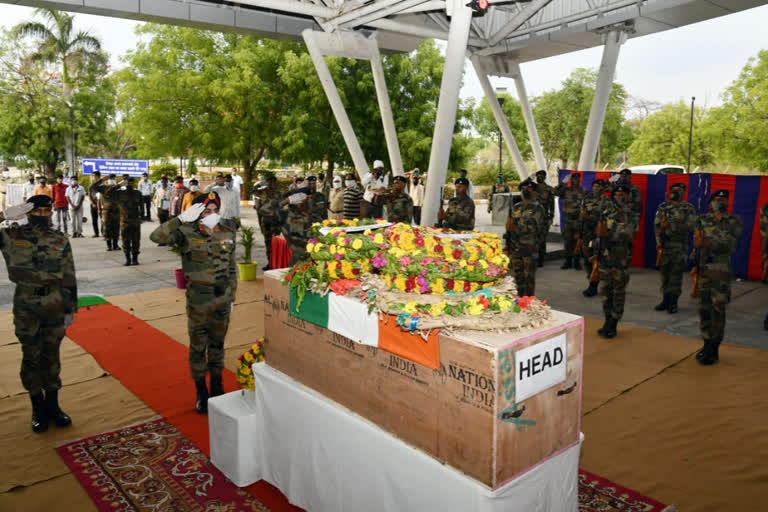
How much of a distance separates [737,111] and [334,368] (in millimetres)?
36949

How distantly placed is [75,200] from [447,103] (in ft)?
38.4

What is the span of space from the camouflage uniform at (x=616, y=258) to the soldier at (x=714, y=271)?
3.36 ft

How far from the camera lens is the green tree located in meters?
43.2

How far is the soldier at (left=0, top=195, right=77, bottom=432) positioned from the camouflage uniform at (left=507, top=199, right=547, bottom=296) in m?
6.52

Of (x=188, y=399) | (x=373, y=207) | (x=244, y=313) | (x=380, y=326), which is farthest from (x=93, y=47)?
(x=380, y=326)

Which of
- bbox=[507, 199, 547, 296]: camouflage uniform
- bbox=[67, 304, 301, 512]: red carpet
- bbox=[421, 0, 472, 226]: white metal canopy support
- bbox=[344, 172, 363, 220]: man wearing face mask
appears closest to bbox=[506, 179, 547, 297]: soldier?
bbox=[507, 199, 547, 296]: camouflage uniform

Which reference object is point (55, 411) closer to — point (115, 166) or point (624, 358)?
point (624, 358)

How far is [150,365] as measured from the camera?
6.95 m

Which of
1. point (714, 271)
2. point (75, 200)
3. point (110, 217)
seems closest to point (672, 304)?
point (714, 271)

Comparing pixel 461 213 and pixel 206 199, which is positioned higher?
pixel 206 199

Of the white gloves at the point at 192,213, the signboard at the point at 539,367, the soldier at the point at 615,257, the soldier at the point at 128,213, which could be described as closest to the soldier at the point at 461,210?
the soldier at the point at 615,257

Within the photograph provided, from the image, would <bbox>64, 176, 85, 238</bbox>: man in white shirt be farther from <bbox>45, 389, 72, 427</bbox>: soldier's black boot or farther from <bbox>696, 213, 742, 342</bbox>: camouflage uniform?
<bbox>696, 213, 742, 342</bbox>: camouflage uniform

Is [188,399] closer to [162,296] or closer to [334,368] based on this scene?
[334,368]

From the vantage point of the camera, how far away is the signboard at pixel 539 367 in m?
2.92
